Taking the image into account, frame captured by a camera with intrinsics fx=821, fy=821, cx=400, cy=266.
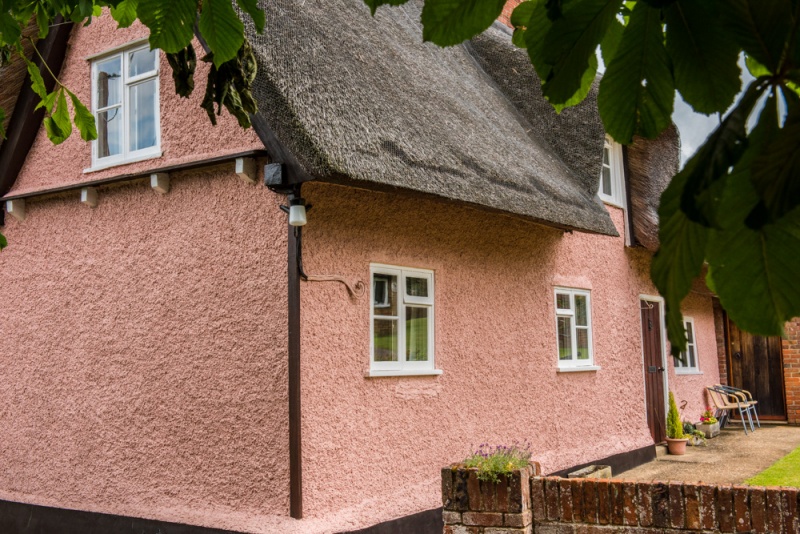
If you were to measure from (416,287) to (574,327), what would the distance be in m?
3.31

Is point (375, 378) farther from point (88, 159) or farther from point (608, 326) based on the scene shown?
point (608, 326)

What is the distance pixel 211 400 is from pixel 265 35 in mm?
2930

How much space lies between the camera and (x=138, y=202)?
7445 millimetres

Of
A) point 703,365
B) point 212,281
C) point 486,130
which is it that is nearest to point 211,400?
point 212,281

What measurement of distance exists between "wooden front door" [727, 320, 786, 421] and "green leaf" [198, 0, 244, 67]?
51.2ft

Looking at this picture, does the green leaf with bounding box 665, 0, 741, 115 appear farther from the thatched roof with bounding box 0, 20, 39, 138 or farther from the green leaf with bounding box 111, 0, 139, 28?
the thatched roof with bounding box 0, 20, 39, 138

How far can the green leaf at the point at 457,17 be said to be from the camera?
1.09m

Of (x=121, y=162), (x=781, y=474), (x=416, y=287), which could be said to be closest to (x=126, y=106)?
(x=121, y=162)

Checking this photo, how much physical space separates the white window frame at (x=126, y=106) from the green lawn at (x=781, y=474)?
6616 millimetres

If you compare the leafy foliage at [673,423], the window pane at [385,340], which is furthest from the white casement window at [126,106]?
the leafy foliage at [673,423]

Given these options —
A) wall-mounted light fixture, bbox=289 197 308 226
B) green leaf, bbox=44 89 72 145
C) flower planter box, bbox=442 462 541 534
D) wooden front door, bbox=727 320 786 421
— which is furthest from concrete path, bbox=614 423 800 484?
green leaf, bbox=44 89 72 145

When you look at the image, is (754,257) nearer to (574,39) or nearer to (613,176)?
(574,39)

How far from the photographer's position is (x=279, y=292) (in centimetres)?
634

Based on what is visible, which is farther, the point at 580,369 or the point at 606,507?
the point at 580,369
